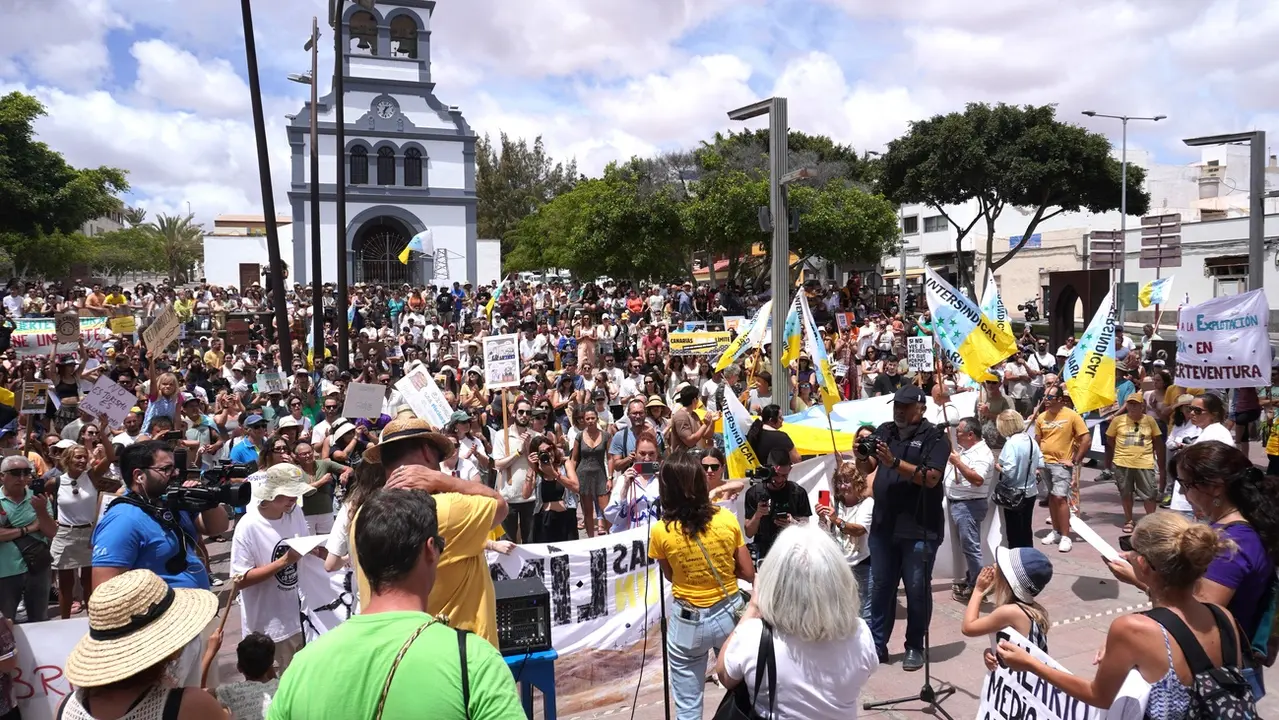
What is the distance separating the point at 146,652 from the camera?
2605 mm

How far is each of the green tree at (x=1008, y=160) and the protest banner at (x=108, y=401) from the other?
27.1 metres

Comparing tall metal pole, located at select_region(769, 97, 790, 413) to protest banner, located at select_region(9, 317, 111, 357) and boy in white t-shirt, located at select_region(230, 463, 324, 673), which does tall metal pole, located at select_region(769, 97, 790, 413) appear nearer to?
boy in white t-shirt, located at select_region(230, 463, 324, 673)

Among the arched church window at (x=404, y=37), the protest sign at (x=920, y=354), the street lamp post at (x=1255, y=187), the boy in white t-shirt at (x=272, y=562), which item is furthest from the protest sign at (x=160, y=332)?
the arched church window at (x=404, y=37)

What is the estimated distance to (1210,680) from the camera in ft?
9.77

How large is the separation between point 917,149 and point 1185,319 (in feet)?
82.2

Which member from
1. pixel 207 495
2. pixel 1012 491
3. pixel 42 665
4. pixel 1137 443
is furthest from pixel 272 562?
pixel 1137 443

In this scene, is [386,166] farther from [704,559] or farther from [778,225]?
[704,559]

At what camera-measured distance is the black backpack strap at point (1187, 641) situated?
3.00 metres

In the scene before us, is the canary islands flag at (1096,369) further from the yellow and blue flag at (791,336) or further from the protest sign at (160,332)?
the protest sign at (160,332)

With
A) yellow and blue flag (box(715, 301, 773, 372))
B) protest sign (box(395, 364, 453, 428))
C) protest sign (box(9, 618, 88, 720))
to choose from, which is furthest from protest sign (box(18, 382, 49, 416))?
yellow and blue flag (box(715, 301, 773, 372))

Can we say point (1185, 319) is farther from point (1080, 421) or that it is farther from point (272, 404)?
point (272, 404)

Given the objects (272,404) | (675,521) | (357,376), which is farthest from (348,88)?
(675,521)

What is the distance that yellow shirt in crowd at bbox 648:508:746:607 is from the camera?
4.56 meters

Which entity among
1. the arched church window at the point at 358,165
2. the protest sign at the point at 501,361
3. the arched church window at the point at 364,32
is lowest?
the protest sign at the point at 501,361
